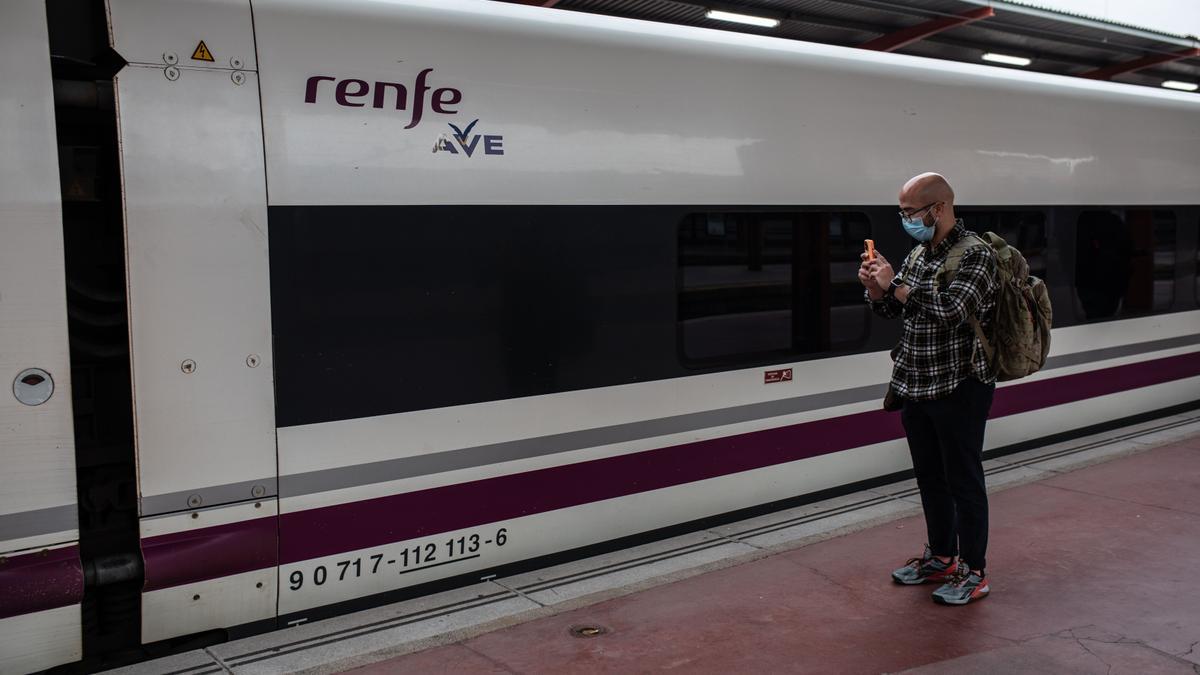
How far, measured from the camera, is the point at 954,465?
444 centimetres

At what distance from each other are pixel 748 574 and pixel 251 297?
8.59ft

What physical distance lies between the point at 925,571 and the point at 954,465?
2.03ft

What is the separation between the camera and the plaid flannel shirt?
422cm

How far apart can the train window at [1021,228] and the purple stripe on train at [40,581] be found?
540 centimetres

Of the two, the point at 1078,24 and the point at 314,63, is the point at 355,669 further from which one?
the point at 1078,24

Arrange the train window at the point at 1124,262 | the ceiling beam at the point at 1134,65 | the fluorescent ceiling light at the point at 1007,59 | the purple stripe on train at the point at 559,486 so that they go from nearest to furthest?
the purple stripe on train at the point at 559,486
the train window at the point at 1124,262
the fluorescent ceiling light at the point at 1007,59
the ceiling beam at the point at 1134,65

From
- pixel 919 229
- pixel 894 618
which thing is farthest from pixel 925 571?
pixel 919 229

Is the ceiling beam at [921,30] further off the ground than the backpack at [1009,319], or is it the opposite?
the ceiling beam at [921,30]

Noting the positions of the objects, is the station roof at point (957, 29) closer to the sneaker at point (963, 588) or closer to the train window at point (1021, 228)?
the train window at point (1021, 228)

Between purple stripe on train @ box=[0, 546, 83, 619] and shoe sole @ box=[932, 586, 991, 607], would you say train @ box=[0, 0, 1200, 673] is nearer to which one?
purple stripe on train @ box=[0, 546, 83, 619]

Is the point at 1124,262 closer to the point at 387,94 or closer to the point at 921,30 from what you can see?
the point at 921,30

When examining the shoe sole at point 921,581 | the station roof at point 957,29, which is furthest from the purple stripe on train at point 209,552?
the station roof at point 957,29

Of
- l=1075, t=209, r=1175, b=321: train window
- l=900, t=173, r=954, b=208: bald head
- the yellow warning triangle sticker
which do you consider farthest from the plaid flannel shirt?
l=1075, t=209, r=1175, b=321: train window

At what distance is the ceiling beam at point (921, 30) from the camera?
652 centimetres
